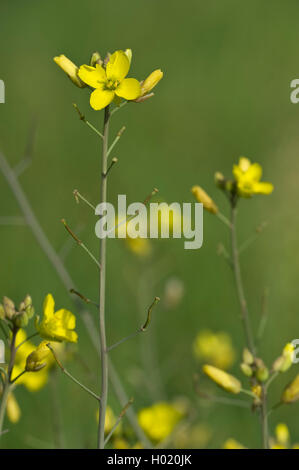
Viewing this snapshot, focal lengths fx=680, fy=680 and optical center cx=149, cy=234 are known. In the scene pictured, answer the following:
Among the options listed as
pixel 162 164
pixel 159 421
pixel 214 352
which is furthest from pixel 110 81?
pixel 162 164

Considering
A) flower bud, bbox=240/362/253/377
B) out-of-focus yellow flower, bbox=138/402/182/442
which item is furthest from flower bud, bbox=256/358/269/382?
out-of-focus yellow flower, bbox=138/402/182/442

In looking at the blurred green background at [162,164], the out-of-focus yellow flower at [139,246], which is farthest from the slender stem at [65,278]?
the out-of-focus yellow flower at [139,246]

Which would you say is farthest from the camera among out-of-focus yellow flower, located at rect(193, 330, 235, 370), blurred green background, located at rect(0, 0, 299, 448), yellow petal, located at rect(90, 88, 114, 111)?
blurred green background, located at rect(0, 0, 299, 448)

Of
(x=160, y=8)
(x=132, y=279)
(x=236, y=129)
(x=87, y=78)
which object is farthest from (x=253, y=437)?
(x=160, y=8)

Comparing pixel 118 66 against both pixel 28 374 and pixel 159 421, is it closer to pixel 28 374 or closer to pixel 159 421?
pixel 28 374

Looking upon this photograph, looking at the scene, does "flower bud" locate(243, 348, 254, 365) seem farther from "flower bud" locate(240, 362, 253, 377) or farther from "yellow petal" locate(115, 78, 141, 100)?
"yellow petal" locate(115, 78, 141, 100)

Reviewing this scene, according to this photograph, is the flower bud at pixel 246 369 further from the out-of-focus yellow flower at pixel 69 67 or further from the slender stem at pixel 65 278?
the out-of-focus yellow flower at pixel 69 67
